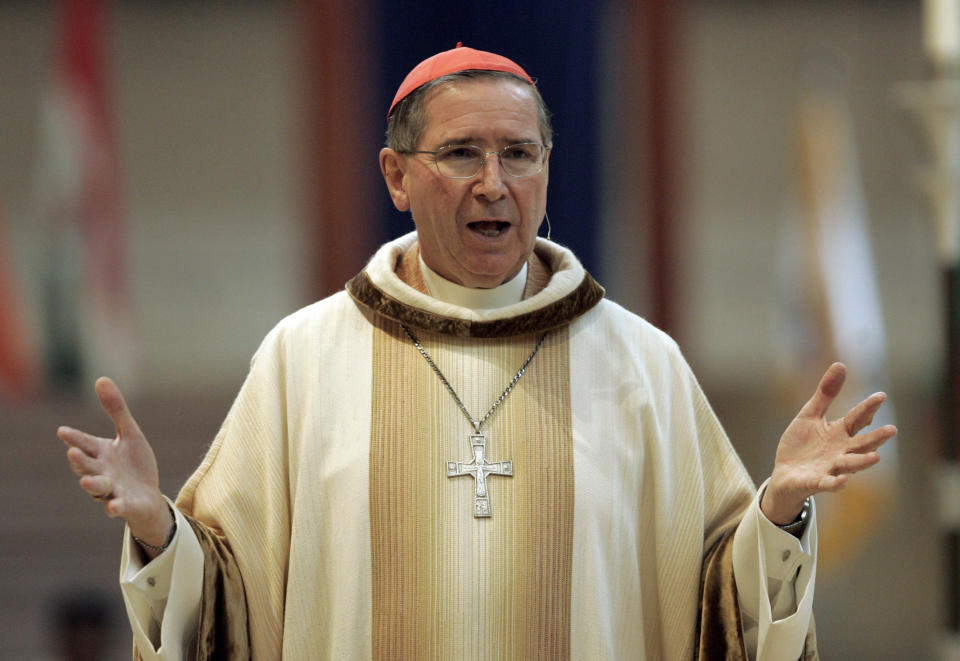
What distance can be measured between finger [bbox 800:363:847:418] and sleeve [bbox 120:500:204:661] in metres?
1.19

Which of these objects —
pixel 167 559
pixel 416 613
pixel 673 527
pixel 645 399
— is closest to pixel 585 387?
pixel 645 399

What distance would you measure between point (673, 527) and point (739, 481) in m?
0.18

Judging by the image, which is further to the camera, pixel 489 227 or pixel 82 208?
pixel 82 208

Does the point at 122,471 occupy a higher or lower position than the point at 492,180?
lower

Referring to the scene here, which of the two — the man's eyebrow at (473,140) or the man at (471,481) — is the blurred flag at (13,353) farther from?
the man's eyebrow at (473,140)

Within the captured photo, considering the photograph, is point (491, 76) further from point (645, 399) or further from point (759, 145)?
point (759, 145)

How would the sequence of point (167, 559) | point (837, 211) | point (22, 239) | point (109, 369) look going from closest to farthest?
1. point (167, 559)
2. point (837, 211)
3. point (109, 369)
4. point (22, 239)

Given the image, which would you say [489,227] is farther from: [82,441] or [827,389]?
[82,441]

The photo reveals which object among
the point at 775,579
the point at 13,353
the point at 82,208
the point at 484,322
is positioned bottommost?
the point at 775,579

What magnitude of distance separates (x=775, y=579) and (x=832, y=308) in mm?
4689

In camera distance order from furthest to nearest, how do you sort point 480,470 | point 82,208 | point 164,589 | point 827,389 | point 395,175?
1. point 82,208
2. point 395,175
3. point 480,470
4. point 164,589
5. point 827,389

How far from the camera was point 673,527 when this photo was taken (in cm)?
268

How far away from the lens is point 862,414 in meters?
2.36

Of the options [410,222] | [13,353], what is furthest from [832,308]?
[13,353]
